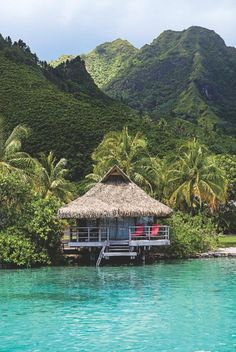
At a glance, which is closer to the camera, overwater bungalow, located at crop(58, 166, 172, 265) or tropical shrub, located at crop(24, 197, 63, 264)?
tropical shrub, located at crop(24, 197, 63, 264)

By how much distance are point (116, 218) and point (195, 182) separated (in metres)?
7.76

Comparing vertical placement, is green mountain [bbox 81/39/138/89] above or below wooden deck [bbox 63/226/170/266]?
above

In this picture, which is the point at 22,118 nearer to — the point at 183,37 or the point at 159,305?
the point at 159,305

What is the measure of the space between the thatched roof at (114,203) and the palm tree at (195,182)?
6.12 meters

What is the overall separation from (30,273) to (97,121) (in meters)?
46.7

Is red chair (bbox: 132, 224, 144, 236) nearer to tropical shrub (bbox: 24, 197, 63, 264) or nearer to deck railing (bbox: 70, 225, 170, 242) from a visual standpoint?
deck railing (bbox: 70, 225, 170, 242)

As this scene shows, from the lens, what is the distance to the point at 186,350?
1147 centimetres

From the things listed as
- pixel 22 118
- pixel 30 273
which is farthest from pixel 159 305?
pixel 22 118

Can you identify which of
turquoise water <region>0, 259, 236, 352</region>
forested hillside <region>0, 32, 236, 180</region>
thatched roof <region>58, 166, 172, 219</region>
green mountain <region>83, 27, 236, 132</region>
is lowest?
turquoise water <region>0, 259, 236, 352</region>

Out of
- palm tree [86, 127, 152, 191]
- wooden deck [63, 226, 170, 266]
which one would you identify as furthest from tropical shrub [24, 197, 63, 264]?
palm tree [86, 127, 152, 191]

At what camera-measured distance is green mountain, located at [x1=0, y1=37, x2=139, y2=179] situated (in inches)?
2504

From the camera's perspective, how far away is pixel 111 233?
2839 centimetres

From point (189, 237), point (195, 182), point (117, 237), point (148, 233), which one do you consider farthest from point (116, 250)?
point (195, 182)

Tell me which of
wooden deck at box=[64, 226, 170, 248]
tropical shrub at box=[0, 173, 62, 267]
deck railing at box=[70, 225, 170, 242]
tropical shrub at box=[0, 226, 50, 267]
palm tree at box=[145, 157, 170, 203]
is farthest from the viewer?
palm tree at box=[145, 157, 170, 203]
